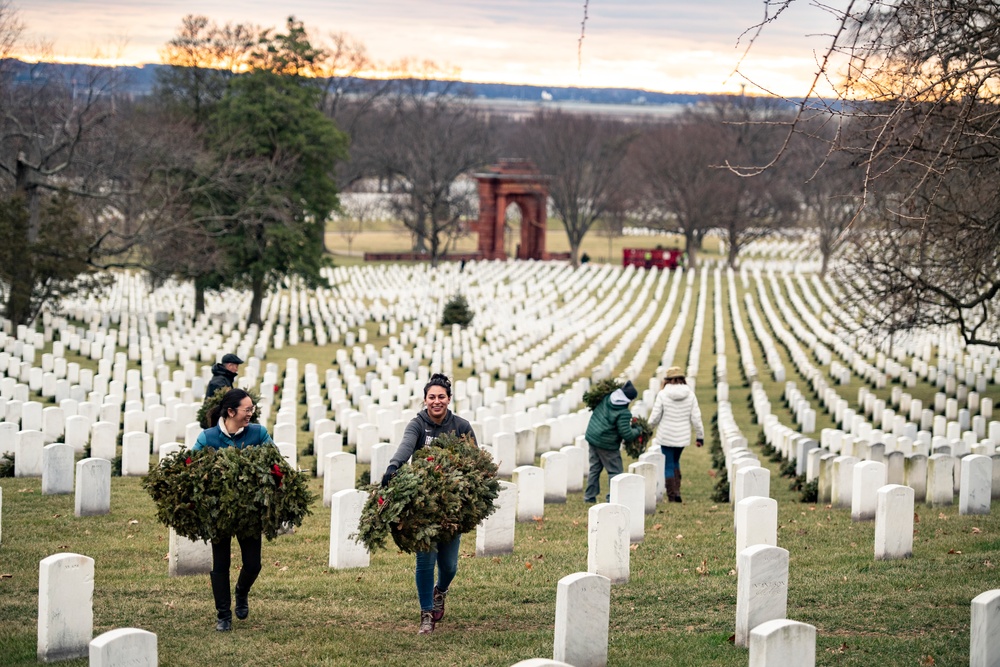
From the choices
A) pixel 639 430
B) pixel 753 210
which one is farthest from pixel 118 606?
pixel 753 210

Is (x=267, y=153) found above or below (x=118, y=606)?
above

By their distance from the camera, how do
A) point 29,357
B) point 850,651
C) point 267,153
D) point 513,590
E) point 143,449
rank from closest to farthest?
point 850,651
point 513,590
point 143,449
point 29,357
point 267,153

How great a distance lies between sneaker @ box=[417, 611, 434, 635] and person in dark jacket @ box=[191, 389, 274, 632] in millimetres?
1047

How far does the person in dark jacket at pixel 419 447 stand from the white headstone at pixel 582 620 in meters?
1.10

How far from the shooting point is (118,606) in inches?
315

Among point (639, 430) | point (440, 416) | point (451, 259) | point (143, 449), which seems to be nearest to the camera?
point (440, 416)

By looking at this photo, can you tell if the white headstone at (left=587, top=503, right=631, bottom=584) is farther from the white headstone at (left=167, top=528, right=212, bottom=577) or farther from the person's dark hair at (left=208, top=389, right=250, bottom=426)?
the white headstone at (left=167, top=528, right=212, bottom=577)

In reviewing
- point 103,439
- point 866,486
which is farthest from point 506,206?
point 866,486

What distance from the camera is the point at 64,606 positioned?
22.1 ft

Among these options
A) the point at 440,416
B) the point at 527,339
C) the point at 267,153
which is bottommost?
the point at 527,339

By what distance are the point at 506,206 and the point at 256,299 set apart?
1363 inches

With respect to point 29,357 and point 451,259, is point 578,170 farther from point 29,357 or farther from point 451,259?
point 29,357

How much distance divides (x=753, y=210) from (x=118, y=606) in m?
66.6

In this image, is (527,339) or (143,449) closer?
(143,449)
